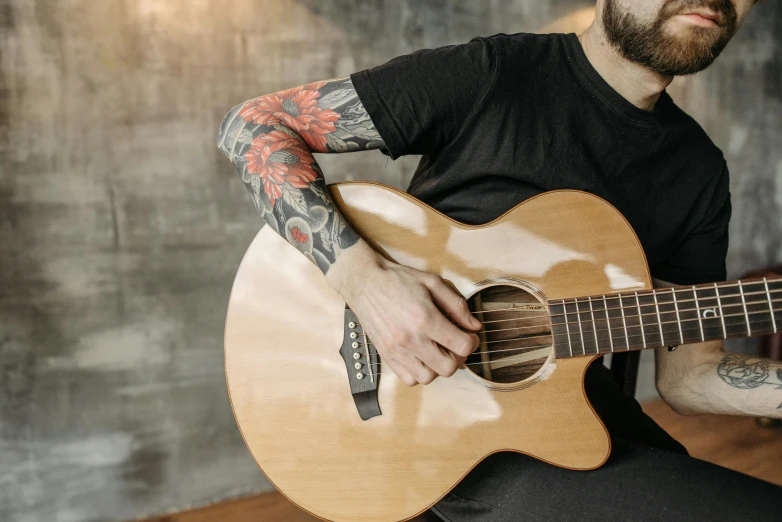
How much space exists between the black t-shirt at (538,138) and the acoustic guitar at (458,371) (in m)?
0.15

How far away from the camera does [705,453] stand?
2.56 metres

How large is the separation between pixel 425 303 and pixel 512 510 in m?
0.42

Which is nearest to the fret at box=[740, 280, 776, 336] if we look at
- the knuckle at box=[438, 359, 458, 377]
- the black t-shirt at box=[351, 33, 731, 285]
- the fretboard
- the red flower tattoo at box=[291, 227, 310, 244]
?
the fretboard

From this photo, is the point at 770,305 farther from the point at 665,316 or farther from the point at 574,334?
the point at 574,334

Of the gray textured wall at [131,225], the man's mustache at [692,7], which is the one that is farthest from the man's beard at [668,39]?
the gray textured wall at [131,225]

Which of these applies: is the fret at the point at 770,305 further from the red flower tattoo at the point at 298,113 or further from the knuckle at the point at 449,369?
the red flower tattoo at the point at 298,113

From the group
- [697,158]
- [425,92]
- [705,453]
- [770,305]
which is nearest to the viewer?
[770,305]

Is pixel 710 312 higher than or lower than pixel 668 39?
lower

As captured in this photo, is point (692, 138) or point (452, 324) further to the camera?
point (692, 138)

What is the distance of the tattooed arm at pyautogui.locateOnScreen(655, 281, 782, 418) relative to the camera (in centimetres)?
114

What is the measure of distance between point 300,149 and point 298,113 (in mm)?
92

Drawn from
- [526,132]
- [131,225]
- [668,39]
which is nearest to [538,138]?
[526,132]

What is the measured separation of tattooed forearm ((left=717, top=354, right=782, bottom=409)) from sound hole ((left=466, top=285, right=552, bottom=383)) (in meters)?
0.45

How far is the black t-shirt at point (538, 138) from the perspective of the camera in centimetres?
117
